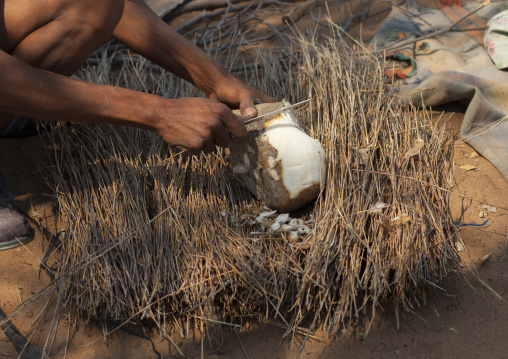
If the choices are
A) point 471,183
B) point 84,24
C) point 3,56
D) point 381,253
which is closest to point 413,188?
point 381,253

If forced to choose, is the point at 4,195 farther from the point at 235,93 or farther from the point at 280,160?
the point at 280,160

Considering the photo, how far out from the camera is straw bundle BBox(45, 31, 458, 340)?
1656 mm

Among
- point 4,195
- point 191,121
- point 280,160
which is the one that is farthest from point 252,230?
point 4,195

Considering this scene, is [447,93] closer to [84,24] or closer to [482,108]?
[482,108]

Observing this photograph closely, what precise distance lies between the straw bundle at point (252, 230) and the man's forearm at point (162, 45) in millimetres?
294

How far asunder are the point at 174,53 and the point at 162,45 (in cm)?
5

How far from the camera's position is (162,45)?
1.97m

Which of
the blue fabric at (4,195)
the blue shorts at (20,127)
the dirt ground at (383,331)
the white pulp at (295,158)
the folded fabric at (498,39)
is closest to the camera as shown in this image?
the dirt ground at (383,331)

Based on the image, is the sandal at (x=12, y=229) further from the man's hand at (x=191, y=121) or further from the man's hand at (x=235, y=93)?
the man's hand at (x=235, y=93)

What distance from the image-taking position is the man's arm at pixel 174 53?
195 centimetres

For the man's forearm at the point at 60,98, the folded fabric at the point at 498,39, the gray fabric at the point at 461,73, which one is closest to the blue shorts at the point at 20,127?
the man's forearm at the point at 60,98

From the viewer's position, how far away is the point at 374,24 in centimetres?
324

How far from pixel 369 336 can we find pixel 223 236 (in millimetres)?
556

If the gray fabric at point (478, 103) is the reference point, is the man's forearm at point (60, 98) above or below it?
above
